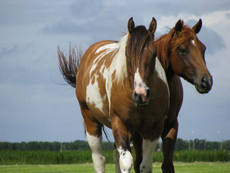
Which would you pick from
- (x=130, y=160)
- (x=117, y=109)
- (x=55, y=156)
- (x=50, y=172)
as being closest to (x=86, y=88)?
(x=117, y=109)

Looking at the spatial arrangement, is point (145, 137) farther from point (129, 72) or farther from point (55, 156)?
point (55, 156)

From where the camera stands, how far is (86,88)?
511cm

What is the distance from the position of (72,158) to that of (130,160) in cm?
1475

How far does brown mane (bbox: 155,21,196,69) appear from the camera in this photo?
4513 millimetres

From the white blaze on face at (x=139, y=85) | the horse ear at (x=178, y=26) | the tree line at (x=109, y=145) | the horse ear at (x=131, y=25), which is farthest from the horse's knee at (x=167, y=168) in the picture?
the tree line at (x=109, y=145)

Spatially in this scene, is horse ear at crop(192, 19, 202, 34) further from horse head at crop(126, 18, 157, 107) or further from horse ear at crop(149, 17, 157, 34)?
horse head at crop(126, 18, 157, 107)

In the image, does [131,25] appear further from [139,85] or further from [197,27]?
[197,27]

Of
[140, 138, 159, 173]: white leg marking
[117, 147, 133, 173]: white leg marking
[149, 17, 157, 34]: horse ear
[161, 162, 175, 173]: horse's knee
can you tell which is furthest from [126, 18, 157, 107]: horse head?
[161, 162, 175, 173]: horse's knee

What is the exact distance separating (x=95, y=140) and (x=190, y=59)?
198 centimetres

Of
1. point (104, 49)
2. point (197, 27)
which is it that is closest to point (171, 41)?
point (197, 27)

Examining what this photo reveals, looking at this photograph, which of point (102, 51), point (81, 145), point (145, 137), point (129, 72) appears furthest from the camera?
point (81, 145)

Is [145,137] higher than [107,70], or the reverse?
[107,70]

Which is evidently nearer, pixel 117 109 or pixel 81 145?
pixel 117 109

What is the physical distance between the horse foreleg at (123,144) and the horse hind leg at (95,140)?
1.44 meters
